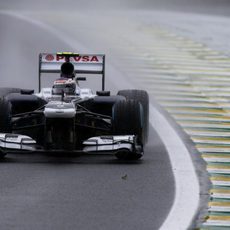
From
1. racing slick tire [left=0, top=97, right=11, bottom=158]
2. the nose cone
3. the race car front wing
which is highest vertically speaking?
the nose cone

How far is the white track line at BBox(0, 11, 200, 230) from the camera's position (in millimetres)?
10054

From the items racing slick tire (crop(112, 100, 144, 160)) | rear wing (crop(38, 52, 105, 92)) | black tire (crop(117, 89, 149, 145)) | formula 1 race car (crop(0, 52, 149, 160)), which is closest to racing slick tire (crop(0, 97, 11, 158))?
formula 1 race car (crop(0, 52, 149, 160))

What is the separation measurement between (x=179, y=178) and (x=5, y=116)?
268cm

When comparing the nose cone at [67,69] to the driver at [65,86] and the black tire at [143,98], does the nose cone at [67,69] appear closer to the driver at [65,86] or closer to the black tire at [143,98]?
the driver at [65,86]

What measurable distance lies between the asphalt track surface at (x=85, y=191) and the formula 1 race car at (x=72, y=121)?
195mm

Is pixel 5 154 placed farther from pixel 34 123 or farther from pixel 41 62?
pixel 41 62

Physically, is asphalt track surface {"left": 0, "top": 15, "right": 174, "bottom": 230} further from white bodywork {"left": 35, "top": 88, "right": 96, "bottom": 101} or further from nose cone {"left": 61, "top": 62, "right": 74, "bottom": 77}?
nose cone {"left": 61, "top": 62, "right": 74, "bottom": 77}

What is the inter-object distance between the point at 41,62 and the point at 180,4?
116 ft

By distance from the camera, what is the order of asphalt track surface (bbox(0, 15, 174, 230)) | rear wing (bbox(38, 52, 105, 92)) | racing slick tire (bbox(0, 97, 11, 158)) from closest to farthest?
asphalt track surface (bbox(0, 15, 174, 230)) < racing slick tire (bbox(0, 97, 11, 158)) < rear wing (bbox(38, 52, 105, 92))

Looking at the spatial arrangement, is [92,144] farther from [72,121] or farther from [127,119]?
[127,119]

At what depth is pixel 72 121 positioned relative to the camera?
13.9 metres

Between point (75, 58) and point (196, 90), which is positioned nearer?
point (75, 58)

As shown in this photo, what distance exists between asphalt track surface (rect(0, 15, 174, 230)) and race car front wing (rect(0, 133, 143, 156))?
0.15 metres

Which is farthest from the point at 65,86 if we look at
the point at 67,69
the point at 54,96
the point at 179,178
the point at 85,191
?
the point at 85,191
